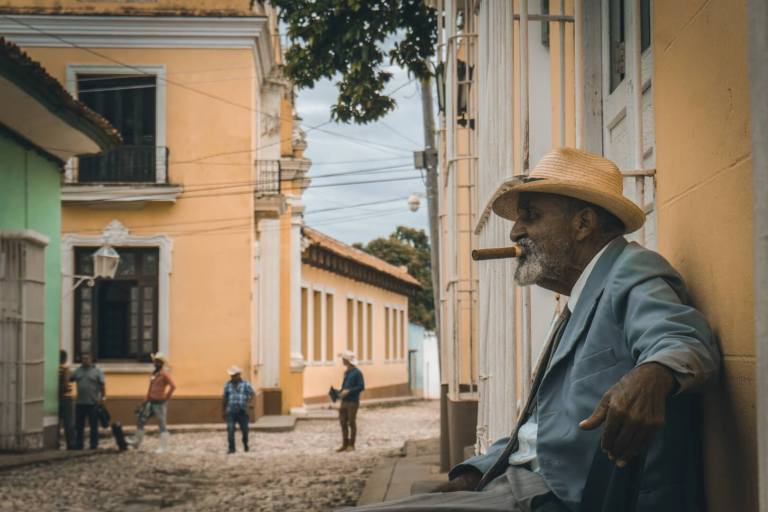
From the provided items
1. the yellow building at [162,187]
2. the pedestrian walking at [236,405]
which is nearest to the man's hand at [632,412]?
the pedestrian walking at [236,405]

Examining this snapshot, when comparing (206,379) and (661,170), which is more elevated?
(661,170)

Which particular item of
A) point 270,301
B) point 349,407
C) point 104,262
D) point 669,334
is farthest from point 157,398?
point 669,334

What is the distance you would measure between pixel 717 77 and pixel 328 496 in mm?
9466

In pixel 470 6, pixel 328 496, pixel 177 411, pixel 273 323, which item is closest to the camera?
pixel 470 6

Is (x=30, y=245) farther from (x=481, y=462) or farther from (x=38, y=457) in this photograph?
(x=481, y=462)

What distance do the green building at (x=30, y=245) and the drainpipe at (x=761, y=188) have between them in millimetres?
12240

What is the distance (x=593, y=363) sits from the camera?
8.45 ft

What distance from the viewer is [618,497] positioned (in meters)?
2.38

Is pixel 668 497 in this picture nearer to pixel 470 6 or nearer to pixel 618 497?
pixel 618 497

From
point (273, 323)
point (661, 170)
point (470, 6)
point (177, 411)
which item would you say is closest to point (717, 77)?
point (661, 170)

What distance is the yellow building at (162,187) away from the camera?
72.4 feet

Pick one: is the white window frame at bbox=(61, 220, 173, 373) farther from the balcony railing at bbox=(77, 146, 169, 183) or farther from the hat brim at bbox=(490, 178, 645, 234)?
the hat brim at bbox=(490, 178, 645, 234)

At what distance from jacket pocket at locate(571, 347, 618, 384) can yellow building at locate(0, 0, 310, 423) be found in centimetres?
1987

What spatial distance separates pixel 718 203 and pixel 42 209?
47.6 feet
